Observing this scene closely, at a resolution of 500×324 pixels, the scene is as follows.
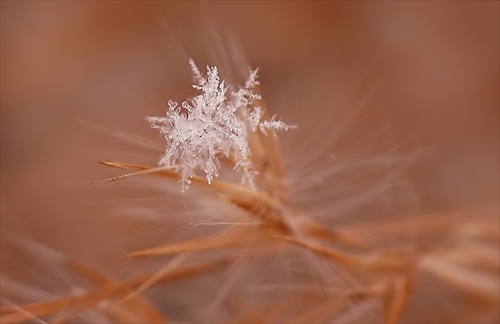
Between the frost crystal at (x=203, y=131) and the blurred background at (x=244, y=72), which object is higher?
the blurred background at (x=244, y=72)

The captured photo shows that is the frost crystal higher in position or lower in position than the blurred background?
lower

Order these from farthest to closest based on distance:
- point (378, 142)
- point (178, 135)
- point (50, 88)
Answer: point (50, 88) < point (378, 142) < point (178, 135)

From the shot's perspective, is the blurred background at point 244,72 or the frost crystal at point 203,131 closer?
the frost crystal at point 203,131

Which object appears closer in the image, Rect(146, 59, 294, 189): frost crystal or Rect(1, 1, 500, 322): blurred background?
Rect(146, 59, 294, 189): frost crystal

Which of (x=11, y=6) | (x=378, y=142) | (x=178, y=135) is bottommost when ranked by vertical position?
(x=178, y=135)

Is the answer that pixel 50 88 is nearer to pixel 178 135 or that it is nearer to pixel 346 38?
pixel 346 38

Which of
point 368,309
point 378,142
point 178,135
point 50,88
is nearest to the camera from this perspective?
point 178,135

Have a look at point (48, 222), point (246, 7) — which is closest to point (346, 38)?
point (246, 7)

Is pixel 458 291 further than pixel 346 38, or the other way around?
A: pixel 346 38
